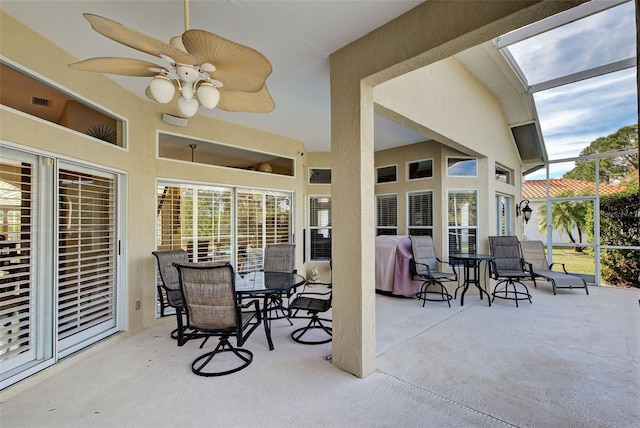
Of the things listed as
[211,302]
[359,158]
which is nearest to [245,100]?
[359,158]

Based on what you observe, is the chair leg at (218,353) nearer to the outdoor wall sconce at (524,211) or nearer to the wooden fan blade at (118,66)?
the wooden fan blade at (118,66)

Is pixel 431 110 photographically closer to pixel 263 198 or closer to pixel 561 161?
pixel 263 198

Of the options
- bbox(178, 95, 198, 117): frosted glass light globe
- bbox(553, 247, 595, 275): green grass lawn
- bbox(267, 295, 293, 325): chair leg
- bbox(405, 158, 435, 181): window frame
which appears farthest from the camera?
bbox(553, 247, 595, 275): green grass lawn

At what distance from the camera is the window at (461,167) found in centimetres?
561

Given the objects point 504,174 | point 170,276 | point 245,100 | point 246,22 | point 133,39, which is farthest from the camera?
point 504,174

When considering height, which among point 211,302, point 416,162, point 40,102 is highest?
point 416,162

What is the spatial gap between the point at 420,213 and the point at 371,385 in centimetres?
431

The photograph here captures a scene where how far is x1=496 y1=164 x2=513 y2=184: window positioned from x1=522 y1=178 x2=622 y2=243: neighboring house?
111 centimetres

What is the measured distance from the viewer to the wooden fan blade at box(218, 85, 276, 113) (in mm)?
2098

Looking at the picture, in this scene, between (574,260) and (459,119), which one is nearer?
(459,119)

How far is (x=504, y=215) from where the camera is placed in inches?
261

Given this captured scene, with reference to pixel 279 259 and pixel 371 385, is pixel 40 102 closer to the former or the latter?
pixel 279 259

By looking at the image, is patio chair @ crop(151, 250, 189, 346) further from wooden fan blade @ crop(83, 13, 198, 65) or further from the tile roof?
the tile roof

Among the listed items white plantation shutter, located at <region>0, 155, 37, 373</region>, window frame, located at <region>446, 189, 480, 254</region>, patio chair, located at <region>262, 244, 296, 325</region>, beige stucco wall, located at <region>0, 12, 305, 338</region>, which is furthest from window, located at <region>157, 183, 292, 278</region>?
window frame, located at <region>446, 189, 480, 254</region>
